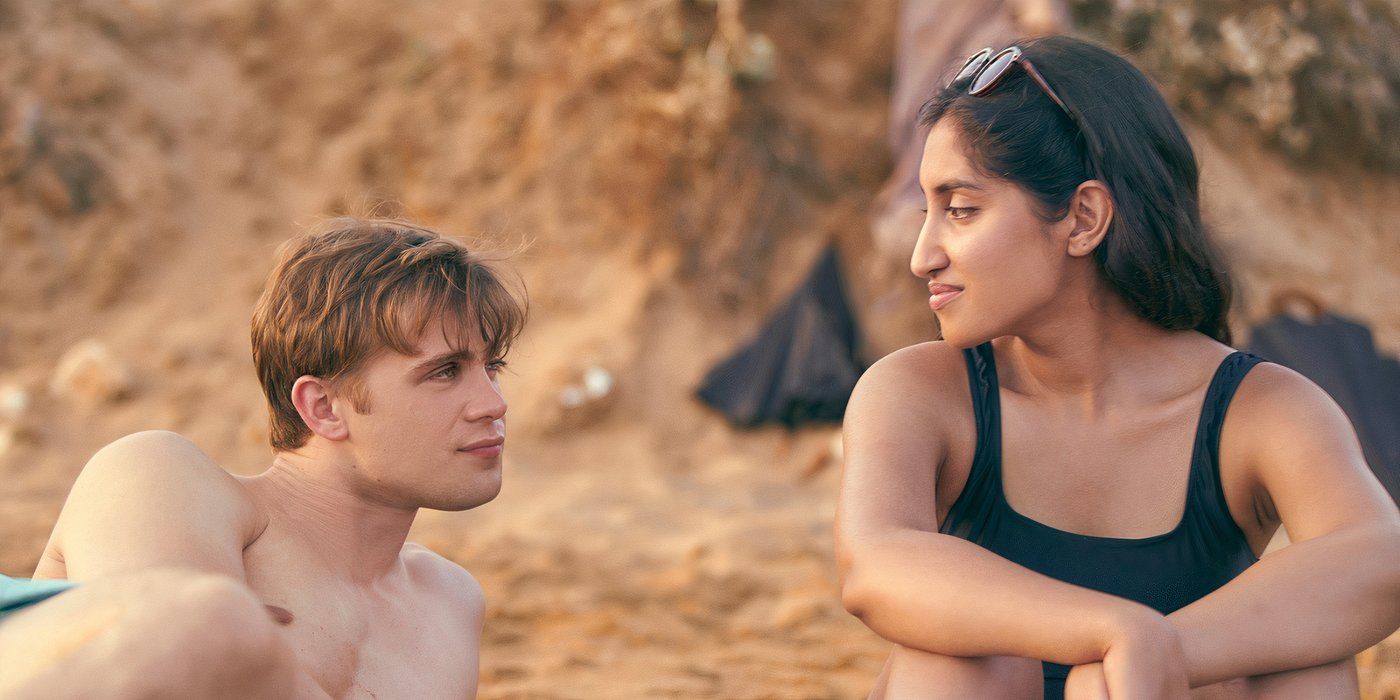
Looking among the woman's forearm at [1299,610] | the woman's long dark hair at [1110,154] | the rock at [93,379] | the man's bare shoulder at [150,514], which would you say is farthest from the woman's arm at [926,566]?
the rock at [93,379]

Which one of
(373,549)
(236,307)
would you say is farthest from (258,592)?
(236,307)

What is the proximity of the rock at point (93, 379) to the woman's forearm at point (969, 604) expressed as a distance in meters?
5.77

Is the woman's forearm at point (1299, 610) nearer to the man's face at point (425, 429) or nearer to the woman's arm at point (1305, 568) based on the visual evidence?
the woman's arm at point (1305, 568)

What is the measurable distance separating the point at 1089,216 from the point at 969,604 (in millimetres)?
739

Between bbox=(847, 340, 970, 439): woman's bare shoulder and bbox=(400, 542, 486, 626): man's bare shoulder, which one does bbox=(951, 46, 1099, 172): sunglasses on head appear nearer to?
bbox=(847, 340, 970, 439): woman's bare shoulder

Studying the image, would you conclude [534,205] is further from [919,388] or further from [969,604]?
[969,604]

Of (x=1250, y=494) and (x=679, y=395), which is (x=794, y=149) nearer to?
(x=679, y=395)

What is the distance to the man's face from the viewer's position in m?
2.08

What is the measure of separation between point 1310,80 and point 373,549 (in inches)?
261

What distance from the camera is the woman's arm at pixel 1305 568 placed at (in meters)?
1.78

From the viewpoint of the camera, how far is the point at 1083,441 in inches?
86.4

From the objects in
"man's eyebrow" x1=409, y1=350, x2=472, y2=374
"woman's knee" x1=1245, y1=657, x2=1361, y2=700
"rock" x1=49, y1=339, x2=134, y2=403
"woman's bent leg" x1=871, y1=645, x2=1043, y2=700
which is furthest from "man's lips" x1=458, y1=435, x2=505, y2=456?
"rock" x1=49, y1=339, x2=134, y2=403

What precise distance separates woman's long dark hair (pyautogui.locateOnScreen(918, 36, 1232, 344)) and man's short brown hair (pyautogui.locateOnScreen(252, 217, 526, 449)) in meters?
0.93

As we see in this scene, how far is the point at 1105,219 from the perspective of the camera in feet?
6.81
